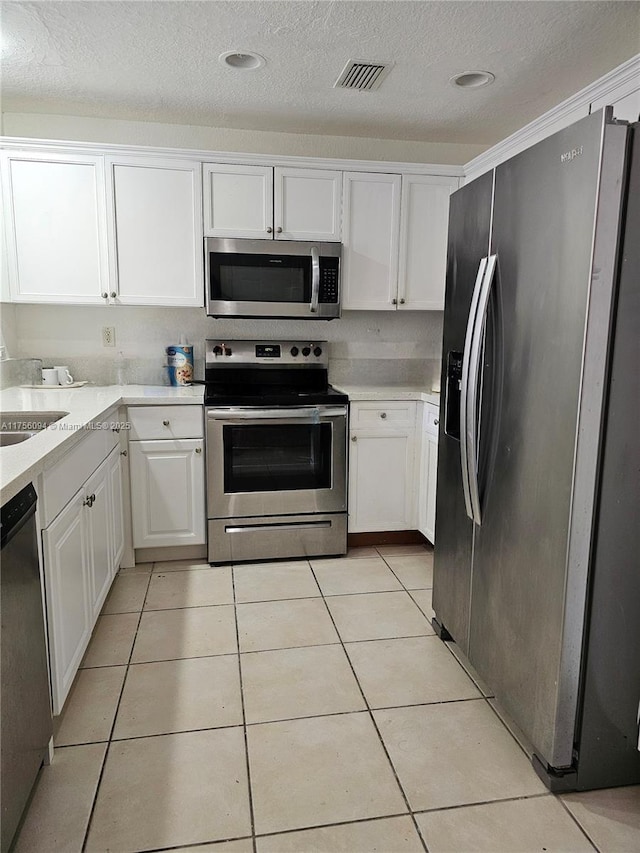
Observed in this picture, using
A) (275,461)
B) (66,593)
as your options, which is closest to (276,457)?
(275,461)

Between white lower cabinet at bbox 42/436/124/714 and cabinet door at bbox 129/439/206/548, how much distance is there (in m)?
0.28

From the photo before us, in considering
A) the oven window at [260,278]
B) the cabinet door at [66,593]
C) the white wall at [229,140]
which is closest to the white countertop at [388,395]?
the oven window at [260,278]

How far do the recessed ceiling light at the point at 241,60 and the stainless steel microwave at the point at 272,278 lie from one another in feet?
2.68

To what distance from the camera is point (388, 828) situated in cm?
148

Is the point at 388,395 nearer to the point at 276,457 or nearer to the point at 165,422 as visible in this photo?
the point at 276,457

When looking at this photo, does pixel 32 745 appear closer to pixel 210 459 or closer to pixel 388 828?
pixel 388 828

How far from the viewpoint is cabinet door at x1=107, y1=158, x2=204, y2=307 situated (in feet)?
9.98

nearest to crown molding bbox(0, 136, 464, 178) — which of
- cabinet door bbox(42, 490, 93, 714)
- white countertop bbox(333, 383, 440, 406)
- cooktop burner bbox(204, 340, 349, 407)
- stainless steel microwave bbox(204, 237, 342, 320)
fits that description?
stainless steel microwave bbox(204, 237, 342, 320)

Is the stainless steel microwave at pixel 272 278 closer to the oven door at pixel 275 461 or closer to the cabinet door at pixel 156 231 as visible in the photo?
the cabinet door at pixel 156 231

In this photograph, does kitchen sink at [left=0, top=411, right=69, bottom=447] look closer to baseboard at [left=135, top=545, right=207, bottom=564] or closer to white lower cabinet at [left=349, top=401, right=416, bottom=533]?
baseboard at [left=135, top=545, right=207, bottom=564]

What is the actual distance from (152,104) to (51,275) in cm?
102

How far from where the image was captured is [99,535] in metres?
2.36

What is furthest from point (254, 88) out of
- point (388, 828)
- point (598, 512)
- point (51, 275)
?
point (388, 828)

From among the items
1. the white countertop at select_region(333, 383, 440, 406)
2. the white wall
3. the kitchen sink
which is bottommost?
the kitchen sink
